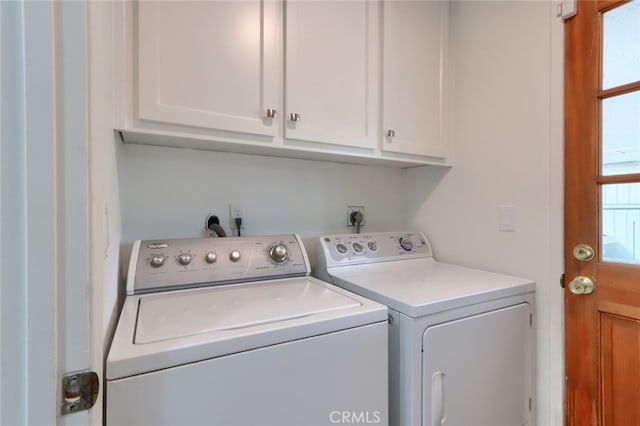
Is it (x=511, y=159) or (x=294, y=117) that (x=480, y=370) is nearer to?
(x=511, y=159)

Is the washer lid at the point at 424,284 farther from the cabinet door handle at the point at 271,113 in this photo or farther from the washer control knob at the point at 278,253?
the cabinet door handle at the point at 271,113

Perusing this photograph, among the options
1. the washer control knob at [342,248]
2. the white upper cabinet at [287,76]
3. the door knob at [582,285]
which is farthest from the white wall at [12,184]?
the door knob at [582,285]

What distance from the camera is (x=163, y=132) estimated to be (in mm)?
1099

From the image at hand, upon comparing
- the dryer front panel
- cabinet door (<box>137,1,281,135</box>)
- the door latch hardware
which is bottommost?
the dryer front panel

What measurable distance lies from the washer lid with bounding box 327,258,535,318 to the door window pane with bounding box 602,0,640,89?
878 mm

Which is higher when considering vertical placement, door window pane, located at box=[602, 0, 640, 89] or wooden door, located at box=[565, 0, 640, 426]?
door window pane, located at box=[602, 0, 640, 89]

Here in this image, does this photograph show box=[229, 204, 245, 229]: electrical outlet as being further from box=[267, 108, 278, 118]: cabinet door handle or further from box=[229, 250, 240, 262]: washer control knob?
box=[267, 108, 278, 118]: cabinet door handle

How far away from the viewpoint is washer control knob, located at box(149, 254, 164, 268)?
1188 mm

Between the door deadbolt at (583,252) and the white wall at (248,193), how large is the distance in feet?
3.19

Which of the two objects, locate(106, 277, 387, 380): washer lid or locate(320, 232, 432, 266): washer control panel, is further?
locate(320, 232, 432, 266): washer control panel

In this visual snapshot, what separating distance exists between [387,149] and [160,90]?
3.43ft

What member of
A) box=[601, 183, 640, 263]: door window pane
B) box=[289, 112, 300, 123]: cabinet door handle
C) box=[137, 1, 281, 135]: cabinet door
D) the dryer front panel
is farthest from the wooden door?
box=[137, 1, 281, 135]: cabinet door

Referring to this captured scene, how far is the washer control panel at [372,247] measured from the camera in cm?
157

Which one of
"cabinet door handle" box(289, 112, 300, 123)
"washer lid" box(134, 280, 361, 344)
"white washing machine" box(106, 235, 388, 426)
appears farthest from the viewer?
"cabinet door handle" box(289, 112, 300, 123)
